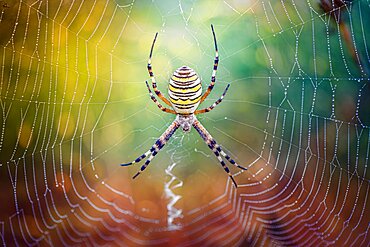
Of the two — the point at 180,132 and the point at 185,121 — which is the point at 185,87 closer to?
the point at 185,121

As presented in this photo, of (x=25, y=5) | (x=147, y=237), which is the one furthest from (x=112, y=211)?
(x=25, y=5)

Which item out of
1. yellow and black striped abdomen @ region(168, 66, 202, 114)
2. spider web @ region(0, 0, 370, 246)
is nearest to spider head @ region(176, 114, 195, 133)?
yellow and black striped abdomen @ region(168, 66, 202, 114)

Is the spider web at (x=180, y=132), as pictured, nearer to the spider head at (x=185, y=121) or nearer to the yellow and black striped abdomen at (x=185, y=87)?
the spider head at (x=185, y=121)

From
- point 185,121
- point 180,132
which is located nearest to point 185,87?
point 185,121

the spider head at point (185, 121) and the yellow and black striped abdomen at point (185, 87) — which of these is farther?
the spider head at point (185, 121)

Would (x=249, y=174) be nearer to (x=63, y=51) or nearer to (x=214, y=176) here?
(x=214, y=176)

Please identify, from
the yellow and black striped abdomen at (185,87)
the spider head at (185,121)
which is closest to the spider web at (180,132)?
the spider head at (185,121)
